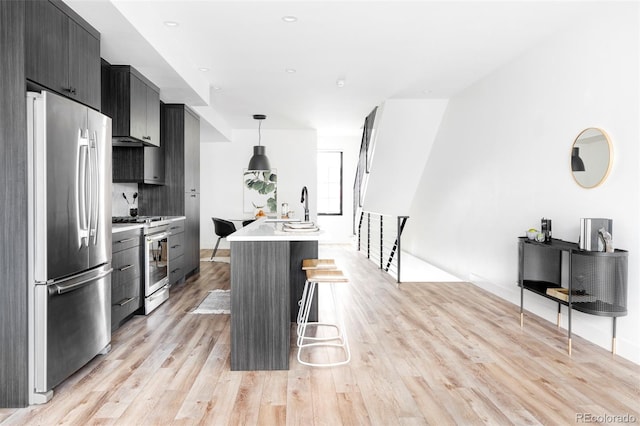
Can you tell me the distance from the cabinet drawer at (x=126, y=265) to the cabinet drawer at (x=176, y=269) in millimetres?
985

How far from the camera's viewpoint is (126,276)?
157 inches

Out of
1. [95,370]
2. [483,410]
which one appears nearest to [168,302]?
[95,370]

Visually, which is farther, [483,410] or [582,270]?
[582,270]

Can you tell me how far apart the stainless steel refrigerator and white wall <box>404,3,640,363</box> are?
3615 millimetres

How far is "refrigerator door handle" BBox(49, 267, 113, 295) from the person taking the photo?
2508 mm

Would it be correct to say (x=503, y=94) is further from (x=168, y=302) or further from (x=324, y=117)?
(x=168, y=302)

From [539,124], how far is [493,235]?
4.72 feet

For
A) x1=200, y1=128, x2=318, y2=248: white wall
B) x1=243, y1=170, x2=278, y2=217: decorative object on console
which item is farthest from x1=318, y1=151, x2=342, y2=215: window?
x1=243, y1=170, x2=278, y2=217: decorative object on console

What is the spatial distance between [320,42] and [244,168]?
5.67 m

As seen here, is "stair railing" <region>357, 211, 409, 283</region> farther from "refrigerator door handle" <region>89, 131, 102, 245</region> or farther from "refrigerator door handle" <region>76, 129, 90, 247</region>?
"refrigerator door handle" <region>76, 129, 90, 247</region>

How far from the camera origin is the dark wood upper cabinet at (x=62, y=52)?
2506 millimetres

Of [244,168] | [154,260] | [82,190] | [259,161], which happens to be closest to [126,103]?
[154,260]

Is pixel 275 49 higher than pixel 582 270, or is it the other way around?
pixel 275 49

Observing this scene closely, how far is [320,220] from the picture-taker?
1129cm
